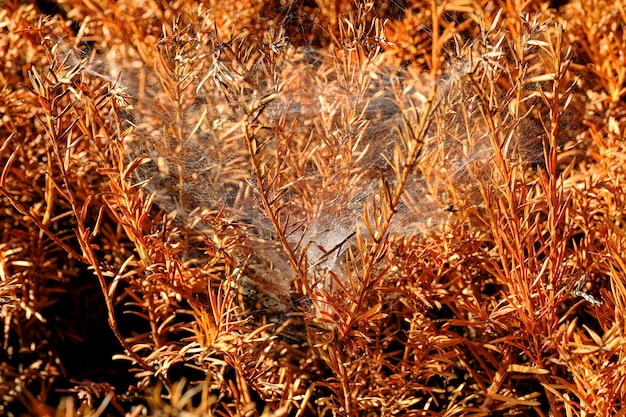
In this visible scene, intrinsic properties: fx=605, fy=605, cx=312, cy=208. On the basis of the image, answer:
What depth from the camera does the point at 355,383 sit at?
1018 mm

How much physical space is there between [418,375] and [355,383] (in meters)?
0.11

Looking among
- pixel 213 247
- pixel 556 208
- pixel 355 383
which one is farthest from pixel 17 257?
pixel 556 208

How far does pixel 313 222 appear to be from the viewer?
1.20 metres

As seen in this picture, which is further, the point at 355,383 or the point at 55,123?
the point at 355,383

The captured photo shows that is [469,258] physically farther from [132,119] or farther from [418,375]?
[132,119]

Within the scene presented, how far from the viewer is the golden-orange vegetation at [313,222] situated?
92cm

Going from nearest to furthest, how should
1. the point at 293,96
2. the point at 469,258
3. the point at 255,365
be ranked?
the point at 255,365 < the point at 469,258 < the point at 293,96

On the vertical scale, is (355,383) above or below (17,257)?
below

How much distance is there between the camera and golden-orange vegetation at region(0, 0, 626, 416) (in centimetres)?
92

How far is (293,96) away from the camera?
141 centimetres

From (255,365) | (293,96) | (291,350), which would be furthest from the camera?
(293,96)

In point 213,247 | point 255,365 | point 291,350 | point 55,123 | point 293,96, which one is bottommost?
point 291,350

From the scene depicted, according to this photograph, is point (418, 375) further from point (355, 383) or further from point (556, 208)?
point (556, 208)

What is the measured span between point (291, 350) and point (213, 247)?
0.33 m
